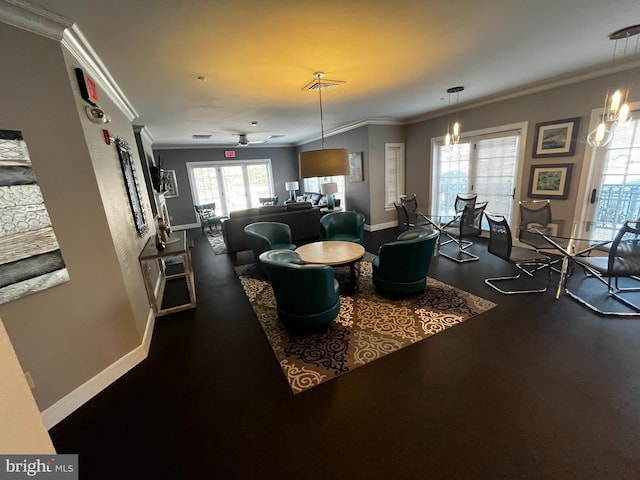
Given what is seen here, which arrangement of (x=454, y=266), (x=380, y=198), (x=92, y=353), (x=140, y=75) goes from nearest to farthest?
1. (x=92, y=353)
2. (x=140, y=75)
3. (x=454, y=266)
4. (x=380, y=198)

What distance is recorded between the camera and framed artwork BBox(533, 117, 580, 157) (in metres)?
3.78

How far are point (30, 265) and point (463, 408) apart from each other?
113 inches

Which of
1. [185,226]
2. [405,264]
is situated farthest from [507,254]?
[185,226]

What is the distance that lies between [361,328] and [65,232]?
2487 mm

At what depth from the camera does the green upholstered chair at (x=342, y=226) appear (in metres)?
4.38

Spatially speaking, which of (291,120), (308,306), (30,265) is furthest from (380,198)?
(30,265)

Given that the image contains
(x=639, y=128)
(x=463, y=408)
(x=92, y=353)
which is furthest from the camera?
(x=639, y=128)

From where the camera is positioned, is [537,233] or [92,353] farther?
[537,233]

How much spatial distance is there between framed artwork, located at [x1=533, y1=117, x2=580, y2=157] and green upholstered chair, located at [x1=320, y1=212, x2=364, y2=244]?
2.95 m

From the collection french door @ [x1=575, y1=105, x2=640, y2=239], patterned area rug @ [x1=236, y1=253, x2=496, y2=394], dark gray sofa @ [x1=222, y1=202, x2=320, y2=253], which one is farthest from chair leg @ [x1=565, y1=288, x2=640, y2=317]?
dark gray sofa @ [x1=222, y1=202, x2=320, y2=253]

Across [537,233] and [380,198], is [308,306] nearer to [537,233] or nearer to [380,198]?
[537,233]

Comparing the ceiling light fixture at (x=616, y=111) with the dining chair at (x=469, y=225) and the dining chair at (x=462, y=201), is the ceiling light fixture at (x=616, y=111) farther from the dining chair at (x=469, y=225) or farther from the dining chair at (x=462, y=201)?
the dining chair at (x=462, y=201)

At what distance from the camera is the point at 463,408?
1745mm

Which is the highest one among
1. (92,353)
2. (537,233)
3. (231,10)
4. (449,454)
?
(231,10)
